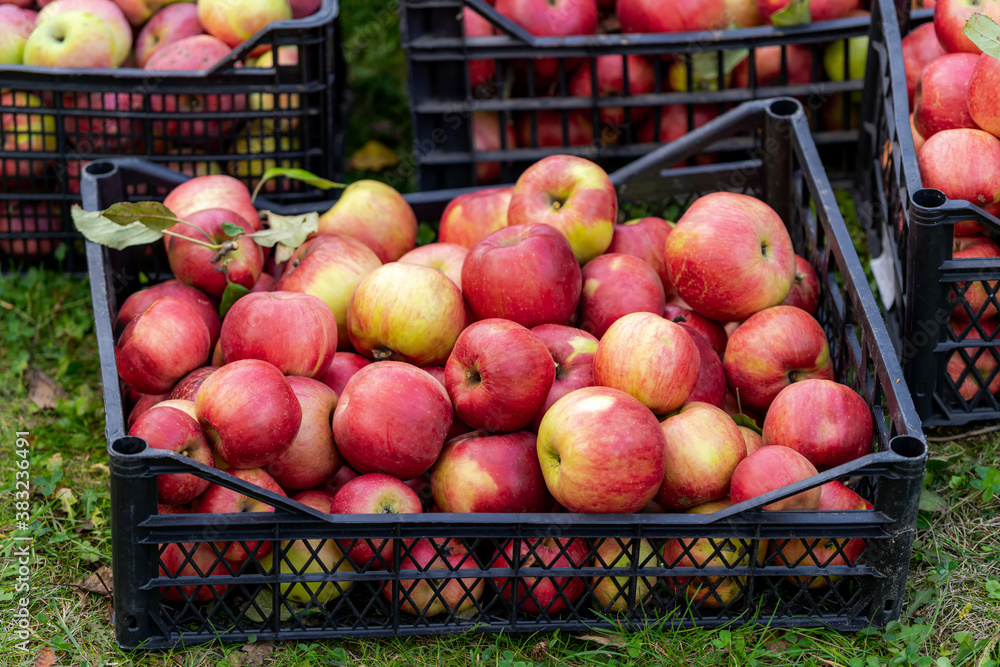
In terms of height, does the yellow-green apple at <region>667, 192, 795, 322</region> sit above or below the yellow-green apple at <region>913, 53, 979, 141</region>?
below

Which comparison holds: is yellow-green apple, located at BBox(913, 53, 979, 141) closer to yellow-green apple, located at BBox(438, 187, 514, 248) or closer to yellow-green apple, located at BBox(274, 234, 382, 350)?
yellow-green apple, located at BBox(438, 187, 514, 248)

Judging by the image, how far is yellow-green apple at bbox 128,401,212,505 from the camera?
1647 mm

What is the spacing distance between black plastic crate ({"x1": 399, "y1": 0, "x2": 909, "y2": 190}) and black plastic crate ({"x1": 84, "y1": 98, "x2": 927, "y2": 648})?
1054 millimetres

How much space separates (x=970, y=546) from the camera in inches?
78.0

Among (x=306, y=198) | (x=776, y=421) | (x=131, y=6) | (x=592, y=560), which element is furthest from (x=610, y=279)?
(x=131, y=6)

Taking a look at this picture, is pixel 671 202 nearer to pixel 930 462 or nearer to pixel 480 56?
pixel 480 56

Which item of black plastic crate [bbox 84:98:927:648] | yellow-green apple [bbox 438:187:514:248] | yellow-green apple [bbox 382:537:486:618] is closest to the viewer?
black plastic crate [bbox 84:98:927:648]

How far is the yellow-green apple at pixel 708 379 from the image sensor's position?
1.95 metres

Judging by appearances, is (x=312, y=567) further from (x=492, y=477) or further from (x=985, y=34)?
(x=985, y=34)

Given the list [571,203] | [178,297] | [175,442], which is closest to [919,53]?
[571,203]

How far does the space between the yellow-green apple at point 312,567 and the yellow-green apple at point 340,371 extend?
0.30 metres

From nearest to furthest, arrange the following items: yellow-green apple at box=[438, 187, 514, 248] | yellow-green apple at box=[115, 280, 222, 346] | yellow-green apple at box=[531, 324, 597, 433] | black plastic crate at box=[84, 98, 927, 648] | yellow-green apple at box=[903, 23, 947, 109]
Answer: black plastic crate at box=[84, 98, 927, 648], yellow-green apple at box=[531, 324, 597, 433], yellow-green apple at box=[115, 280, 222, 346], yellow-green apple at box=[438, 187, 514, 248], yellow-green apple at box=[903, 23, 947, 109]

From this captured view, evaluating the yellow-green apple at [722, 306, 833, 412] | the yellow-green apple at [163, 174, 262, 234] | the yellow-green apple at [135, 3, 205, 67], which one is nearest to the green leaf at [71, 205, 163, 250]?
the yellow-green apple at [163, 174, 262, 234]

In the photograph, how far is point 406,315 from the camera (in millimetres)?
1991
